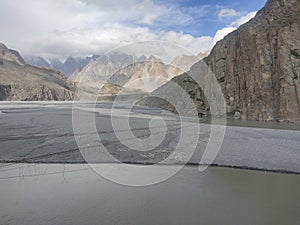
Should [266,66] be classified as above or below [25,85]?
below

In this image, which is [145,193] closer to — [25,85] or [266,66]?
[266,66]

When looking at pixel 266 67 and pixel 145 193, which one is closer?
pixel 145 193

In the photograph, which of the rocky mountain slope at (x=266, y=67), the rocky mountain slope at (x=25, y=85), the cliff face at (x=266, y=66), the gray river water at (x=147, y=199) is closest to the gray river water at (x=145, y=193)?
the gray river water at (x=147, y=199)

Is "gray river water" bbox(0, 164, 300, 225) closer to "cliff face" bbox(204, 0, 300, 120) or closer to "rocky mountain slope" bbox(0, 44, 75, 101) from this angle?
"cliff face" bbox(204, 0, 300, 120)

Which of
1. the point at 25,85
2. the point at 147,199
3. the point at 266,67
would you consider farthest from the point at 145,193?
the point at 25,85

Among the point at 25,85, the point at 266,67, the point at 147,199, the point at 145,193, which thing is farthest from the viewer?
the point at 25,85

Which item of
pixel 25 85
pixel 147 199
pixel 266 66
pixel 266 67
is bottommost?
pixel 147 199

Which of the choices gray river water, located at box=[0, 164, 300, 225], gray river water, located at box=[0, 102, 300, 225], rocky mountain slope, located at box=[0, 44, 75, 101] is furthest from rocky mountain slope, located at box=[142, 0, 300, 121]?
rocky mountain slope, located at box=[0, 44, 75, 101]
